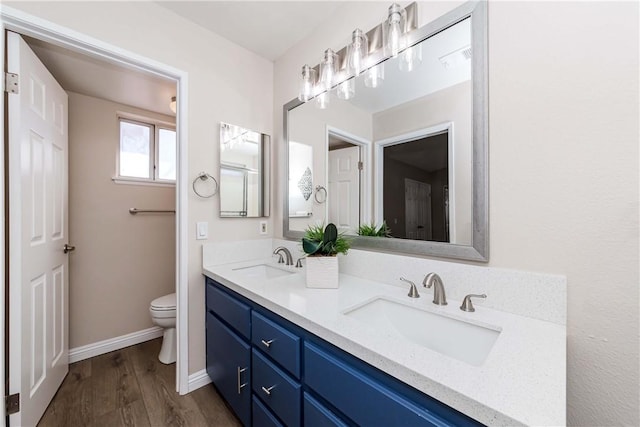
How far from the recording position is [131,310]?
7.61ft

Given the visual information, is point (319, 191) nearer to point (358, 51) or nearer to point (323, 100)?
point (323, 100)

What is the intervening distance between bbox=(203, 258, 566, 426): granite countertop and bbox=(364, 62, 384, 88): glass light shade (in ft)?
3.50

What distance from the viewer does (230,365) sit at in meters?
1.40

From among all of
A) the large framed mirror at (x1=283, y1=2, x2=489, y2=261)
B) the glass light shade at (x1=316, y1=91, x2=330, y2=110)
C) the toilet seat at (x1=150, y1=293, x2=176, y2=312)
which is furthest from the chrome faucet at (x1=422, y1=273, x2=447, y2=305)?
the toilet seat at (x1=150, y1=293, x2=176, y2=312)

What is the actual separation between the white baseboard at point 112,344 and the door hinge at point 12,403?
0.94 meters

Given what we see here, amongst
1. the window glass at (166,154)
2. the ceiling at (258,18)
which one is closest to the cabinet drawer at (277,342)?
the ceiling at (258,18)

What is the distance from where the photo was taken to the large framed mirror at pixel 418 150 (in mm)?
1016

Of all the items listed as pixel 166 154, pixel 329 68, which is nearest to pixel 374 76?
pixel 329 68

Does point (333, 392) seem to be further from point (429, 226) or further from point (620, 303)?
point (620, 303)

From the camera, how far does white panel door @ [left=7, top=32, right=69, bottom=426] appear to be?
4.02ft

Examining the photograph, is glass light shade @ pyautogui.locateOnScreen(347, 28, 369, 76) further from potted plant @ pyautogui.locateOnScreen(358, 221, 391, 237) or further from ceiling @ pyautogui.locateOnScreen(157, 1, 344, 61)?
potted plant @ pyautogui.locateOnScreen(358, 221, 391, 237)

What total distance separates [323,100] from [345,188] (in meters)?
0.58

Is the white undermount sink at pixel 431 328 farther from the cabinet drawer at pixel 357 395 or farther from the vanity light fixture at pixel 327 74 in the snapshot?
the vanity light fixture at pixel 327 74

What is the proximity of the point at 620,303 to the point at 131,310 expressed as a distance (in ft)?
10.1
